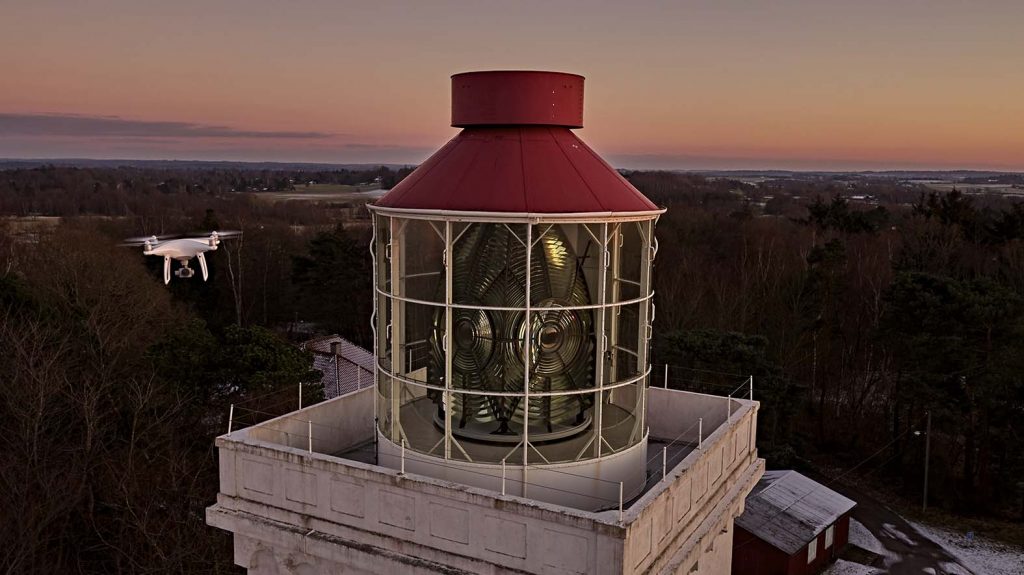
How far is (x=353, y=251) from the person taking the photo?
189ft

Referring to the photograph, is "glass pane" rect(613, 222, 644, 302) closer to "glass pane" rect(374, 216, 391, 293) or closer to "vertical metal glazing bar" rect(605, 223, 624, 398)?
"vertical metal glazing bar" rect(605, 223, 624, 398)

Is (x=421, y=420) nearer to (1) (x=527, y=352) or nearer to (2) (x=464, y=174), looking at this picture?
(1) (x=527, y=352)

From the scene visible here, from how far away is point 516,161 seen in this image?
477 inches

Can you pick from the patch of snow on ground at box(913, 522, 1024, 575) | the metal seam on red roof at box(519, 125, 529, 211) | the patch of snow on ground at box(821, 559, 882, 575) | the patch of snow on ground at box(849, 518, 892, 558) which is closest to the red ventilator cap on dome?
the metal seam on red roof at box(519, 125, 529, 211)

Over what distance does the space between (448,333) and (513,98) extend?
3.93 meters

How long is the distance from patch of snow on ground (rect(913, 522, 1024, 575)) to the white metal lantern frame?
82.0 ft

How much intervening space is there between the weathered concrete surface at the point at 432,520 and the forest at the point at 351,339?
11640 mm

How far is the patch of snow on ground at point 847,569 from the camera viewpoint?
30.6m

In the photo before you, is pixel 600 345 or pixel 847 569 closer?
pixel 600 345

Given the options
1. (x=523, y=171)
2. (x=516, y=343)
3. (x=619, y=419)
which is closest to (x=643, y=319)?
(x=619, y=419)

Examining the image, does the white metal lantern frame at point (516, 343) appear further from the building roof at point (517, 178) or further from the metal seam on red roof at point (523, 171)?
the metal seam on red roof at point (523, 171)

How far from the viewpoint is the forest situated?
88.7ft

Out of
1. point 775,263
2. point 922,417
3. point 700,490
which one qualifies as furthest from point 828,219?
point 700,490

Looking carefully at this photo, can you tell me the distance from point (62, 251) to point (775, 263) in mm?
45772
